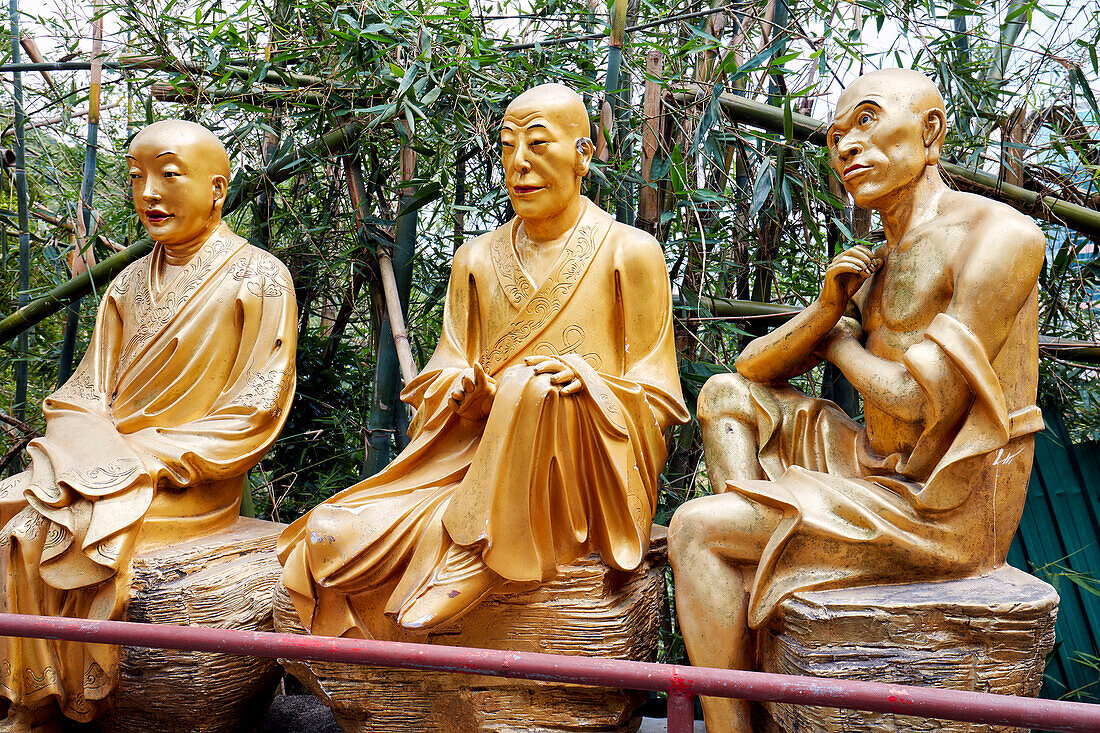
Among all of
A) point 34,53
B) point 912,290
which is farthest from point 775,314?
point 34,53

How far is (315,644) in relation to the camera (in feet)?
5.60

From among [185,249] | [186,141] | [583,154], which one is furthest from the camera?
[185,249]

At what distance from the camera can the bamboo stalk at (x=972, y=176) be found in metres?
3.44

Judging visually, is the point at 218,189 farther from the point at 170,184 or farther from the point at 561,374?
the point at 561,374

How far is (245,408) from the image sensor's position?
10.5 ft

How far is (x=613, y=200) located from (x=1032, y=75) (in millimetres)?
1412

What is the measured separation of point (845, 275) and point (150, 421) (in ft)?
6.72

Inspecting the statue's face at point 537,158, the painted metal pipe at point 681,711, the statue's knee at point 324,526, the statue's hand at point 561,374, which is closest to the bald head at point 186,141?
the statue's face at point 537,158

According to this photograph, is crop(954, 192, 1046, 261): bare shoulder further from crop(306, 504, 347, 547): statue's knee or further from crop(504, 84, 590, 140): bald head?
crop(306, 504, 347, 547): statue's knee

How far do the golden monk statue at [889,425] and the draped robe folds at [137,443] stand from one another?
56.3 inches

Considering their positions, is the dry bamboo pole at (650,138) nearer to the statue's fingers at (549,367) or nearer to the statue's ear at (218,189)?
the statue's fingers at (549,367)

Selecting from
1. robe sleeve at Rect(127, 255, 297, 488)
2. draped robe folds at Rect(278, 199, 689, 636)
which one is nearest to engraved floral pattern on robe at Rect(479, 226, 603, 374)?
draped robe folds at Rect(278, 199, 689, 636)

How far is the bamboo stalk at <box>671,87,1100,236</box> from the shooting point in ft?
11.3

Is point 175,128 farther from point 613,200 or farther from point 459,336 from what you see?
point 613,200
